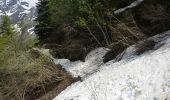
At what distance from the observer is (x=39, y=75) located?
41.7ft

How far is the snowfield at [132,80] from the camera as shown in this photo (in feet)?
26.7

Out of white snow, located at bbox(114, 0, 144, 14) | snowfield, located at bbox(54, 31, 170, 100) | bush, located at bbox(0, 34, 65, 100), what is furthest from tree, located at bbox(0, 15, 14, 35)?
snowfield, located at bbox(54, 31, 170, 100)

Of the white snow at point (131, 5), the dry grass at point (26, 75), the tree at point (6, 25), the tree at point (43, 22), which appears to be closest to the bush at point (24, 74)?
the dry grass at point (26, 75)

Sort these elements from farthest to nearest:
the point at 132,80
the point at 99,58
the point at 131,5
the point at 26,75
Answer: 1. the point at 131,5
2. the point at 26,75
3. the point at 99,58
4. the point at 132,80

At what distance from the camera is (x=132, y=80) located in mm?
8836

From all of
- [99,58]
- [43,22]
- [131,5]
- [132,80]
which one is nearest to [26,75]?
[99,58]

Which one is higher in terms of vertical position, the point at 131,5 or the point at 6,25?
the point at 131,5

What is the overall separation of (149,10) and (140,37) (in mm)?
1269

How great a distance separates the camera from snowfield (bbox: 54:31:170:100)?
8.14 metres

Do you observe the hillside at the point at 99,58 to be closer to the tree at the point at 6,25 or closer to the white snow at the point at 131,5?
the white snow at the point at 131,5

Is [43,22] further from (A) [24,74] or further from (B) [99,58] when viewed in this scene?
(B) [99,58]

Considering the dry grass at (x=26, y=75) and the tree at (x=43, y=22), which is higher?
the dry grass at (x=26, y=75)

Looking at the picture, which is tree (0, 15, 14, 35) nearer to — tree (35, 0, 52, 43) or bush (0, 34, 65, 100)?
tree (35, 0, 52, 43)

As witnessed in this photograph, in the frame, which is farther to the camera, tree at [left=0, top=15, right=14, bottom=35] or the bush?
tree at [left=0, top=15, right=14, bottom=35]
